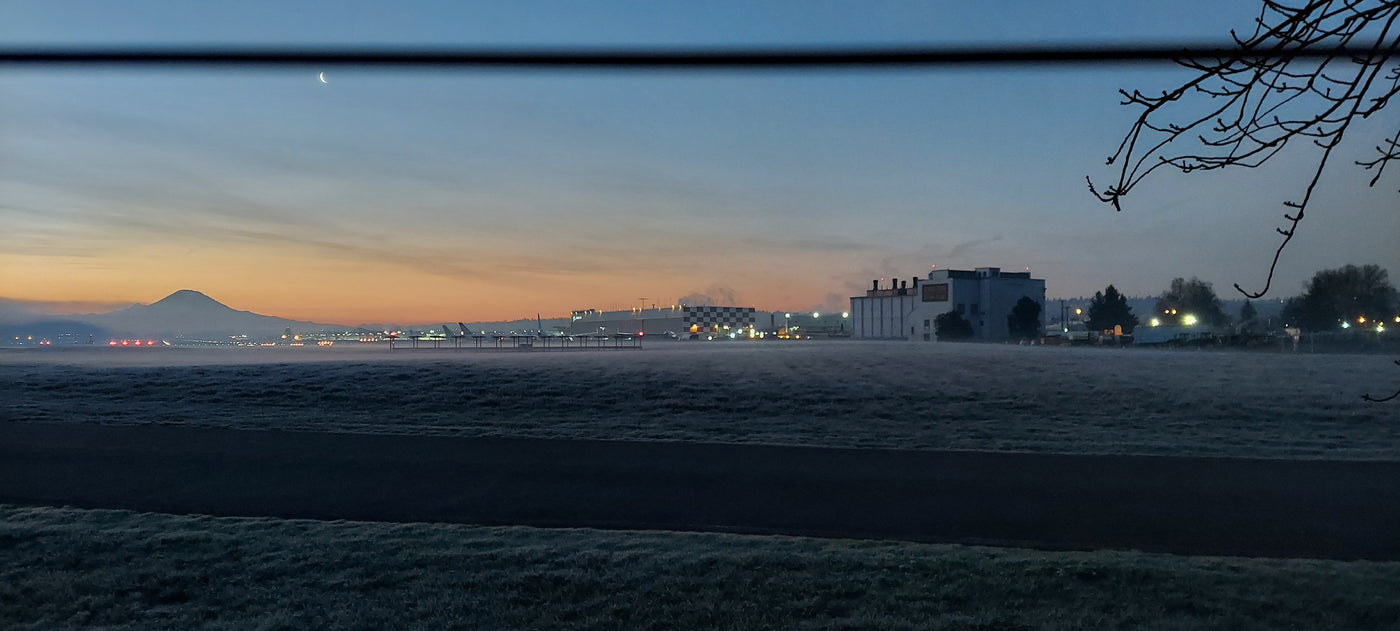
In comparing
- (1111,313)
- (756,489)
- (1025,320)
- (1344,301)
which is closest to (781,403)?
(756,489)

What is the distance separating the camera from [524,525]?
6094 mm

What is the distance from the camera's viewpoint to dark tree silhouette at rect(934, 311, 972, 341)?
53562 mm

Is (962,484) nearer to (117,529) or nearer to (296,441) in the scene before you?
(117,529)

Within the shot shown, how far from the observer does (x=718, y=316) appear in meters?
77.4

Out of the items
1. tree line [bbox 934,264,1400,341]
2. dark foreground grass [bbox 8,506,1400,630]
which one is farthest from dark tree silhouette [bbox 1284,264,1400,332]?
dark foreground grass [bbox 8,506,1400,630]

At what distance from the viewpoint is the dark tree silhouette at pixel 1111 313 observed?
5788 centimetres

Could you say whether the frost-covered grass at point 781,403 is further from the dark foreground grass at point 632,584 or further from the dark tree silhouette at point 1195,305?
the dark tree silhouette at point 1195,305

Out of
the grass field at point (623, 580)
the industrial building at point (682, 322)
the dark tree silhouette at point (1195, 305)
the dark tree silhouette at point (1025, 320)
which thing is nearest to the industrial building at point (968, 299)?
the dark tree silhouette at point (1025, 320)

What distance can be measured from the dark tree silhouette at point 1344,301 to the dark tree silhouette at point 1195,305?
15927 millimetres

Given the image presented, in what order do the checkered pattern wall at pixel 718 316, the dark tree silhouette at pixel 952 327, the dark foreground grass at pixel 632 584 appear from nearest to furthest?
1. the dark foreground grass at pixel 632 584
2. the dark tree silhouette at pixel 952 327
3. the checkered pattern wall at pixel 718 316

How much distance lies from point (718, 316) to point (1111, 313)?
3364 centimetres

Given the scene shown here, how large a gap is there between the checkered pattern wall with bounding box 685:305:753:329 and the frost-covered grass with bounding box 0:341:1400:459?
53060 mm

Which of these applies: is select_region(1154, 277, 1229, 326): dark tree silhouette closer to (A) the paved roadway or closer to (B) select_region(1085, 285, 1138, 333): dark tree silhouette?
(B) select_region(1085, 285, 1138, 333): dark tree silhouette

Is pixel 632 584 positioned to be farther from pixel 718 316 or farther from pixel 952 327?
pixel 718 316
